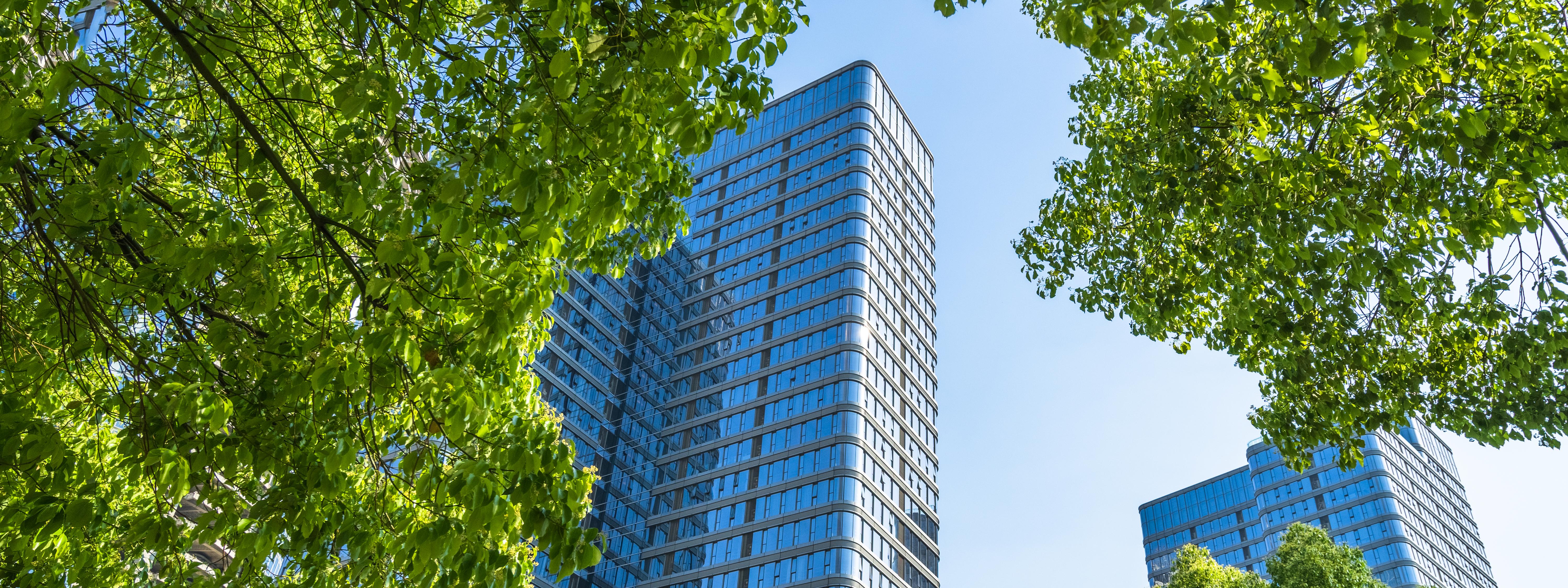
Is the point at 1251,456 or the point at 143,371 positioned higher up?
the point at 1251,456

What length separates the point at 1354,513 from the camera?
82812 mm

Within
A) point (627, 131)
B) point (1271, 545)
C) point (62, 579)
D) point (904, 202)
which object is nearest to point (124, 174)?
point (627, 131)

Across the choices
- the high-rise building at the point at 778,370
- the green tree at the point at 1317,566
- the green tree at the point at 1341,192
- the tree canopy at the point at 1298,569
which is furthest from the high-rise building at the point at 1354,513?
the green tree at the point at 1341,192

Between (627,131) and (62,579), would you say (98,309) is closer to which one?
(62,579)

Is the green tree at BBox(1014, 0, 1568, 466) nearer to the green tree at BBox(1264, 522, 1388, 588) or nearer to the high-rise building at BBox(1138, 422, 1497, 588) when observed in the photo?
the green tree at BBox(1264, 522, 1388, 588)

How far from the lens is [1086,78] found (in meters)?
13.8

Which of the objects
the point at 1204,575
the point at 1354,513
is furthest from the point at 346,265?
the point at 1354,513

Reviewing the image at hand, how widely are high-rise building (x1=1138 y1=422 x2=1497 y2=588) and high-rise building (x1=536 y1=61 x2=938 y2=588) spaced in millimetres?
32817

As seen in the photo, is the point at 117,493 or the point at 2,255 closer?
the point at 2,255

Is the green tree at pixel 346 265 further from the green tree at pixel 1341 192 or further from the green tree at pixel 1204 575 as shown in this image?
the green tree at pixel 1204 575

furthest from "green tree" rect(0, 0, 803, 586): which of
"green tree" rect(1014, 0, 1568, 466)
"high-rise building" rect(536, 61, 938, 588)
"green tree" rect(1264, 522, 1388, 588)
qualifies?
"high-rise building" rect(536, 61, 938, 588)

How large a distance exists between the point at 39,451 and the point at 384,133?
2781 mm

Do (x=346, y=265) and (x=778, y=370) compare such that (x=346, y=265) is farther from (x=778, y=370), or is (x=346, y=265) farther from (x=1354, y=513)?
(x=1354, y=513)

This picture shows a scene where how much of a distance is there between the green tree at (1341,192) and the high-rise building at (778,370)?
3641cm
